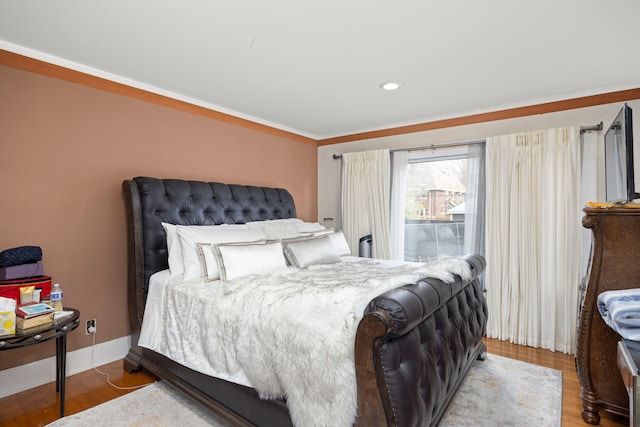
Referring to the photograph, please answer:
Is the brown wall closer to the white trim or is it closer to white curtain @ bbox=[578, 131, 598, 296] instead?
the white trim

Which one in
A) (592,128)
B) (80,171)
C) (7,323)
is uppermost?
(592,128)

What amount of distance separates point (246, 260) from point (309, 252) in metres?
0.65

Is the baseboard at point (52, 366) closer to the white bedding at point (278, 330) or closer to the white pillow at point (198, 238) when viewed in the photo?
the white bedding at point (278, 330)

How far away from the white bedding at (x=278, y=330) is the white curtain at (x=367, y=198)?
1738 millimetres

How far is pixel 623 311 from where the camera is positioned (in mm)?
1599

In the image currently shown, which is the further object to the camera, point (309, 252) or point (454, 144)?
point (454, 144)

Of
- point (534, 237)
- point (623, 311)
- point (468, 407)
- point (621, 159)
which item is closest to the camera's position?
point (623, 311)

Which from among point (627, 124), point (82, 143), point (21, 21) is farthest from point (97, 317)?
point (627, 124)

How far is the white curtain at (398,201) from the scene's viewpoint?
13.5 feet

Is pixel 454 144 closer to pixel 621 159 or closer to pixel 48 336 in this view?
pixel 621 159

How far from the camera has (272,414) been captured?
1.63 metres

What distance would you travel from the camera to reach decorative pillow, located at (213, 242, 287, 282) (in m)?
2.35

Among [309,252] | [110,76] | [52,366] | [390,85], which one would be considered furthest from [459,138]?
[52,366]

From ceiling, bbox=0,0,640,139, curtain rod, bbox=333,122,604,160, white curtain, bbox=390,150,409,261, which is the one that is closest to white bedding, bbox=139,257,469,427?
ceiling, bbox=0,0,640,139
